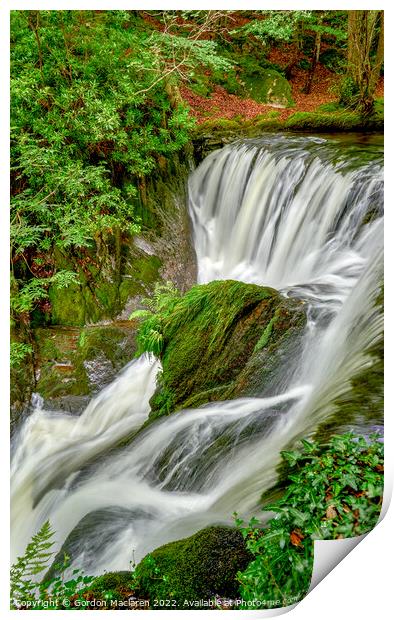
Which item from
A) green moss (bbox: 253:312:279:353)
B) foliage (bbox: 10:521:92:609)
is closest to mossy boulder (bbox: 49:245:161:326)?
green moss (bbox: 253:312:279:353)

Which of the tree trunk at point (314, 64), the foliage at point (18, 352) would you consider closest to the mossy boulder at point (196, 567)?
the foliage at point (18, 352)

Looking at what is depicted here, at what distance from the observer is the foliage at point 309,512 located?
2863mm

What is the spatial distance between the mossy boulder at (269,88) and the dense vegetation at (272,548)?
92.5 inches

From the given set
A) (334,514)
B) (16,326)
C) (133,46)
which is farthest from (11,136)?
(334,514)

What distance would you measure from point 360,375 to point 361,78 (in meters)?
1.99

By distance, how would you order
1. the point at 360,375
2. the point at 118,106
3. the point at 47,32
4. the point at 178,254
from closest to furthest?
the point at 360,375 → the point at 47,32 → the point at 118,106 → the point at 178,254

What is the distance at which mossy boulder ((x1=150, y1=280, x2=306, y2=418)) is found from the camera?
350cm

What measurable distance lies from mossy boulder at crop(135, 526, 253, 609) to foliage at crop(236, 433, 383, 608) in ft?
0.26

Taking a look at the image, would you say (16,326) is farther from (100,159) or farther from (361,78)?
(361,78)

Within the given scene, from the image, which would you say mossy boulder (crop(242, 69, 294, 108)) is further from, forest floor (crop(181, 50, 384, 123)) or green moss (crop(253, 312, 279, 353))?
green moss (crop(253, 312, 279, 353))

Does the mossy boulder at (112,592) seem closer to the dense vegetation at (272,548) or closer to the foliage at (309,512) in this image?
the dense vegetation at (272,548)

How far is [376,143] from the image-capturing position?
3555 millimetres

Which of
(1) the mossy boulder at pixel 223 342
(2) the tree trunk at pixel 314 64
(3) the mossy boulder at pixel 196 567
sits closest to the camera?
(3) the mossy boulder at pixel 196 567

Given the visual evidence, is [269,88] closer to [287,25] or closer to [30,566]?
[287,25]
